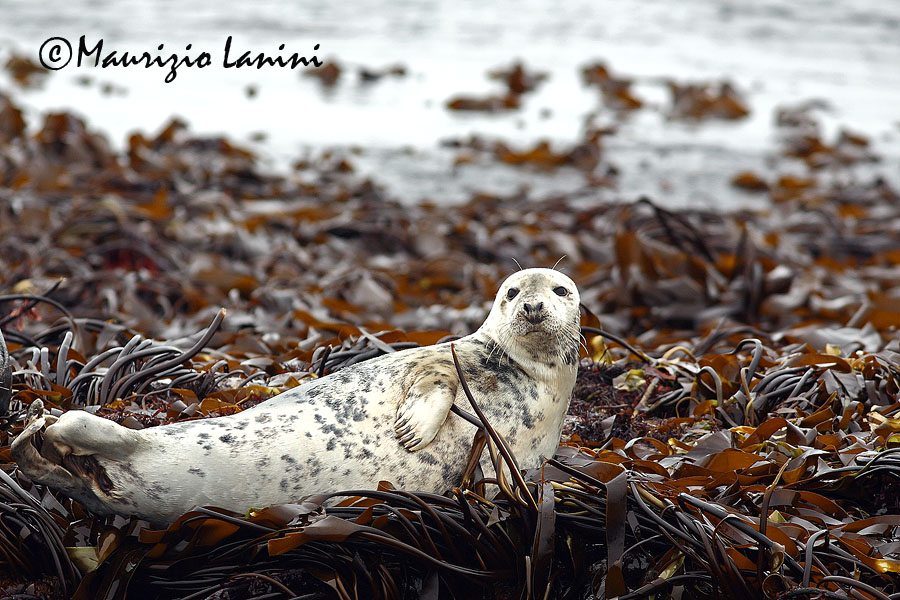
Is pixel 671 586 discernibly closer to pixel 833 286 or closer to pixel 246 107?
pixel 833 286

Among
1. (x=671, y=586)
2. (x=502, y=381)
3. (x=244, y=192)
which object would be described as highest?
(x=502, y=381)

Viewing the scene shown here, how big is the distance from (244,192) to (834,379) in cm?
573

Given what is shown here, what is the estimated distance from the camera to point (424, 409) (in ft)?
7.22

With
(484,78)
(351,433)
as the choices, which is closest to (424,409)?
(351,433)

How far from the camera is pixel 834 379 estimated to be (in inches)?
119

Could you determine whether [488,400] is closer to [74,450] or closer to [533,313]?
[533,313]

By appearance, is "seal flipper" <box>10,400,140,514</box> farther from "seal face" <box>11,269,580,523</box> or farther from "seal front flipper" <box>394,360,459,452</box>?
"seal front flipper" <box>394,360,459,452</box>

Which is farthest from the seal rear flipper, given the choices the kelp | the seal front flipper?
the seal front flipper

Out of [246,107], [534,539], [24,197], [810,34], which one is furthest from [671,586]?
[810,34]

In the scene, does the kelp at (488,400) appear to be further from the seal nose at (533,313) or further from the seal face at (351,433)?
the seal nose at (533,313)

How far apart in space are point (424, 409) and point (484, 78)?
9.90 metres

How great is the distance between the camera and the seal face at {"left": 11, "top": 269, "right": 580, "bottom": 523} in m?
2.04

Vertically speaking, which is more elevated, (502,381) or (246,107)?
(502,381)

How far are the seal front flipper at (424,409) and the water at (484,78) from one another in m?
5.83
